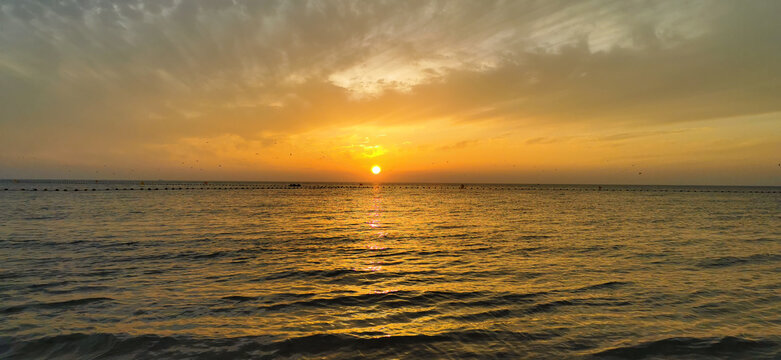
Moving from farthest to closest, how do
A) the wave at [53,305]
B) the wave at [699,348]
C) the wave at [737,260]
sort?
the wave at [737,260] < the wave at [53,305] < the wave at [699,348]

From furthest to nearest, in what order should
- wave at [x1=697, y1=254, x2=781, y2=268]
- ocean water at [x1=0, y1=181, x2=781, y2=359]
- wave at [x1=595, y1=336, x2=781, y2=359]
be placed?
wave at [x1=697, y1=254, x2=781, y2=268], ocean water at [x1=0, y1=181, x2=781, y2=359], wave at [x1=595, y1=336, x2=781, y2=359]

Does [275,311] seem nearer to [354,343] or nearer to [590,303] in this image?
[354,343]

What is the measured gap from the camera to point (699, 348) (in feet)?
30.7

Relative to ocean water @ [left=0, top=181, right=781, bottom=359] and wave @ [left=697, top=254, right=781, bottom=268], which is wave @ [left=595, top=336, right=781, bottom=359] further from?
wave @ [left=697, top=254, right=781, bottom=268]

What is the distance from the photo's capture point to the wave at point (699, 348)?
8984mm

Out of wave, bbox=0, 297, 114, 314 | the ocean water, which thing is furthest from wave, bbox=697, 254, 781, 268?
wave, bbox=0, 297, 114, 314

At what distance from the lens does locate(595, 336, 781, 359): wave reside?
8984mm

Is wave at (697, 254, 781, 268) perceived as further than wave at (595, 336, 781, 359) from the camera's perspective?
Yes

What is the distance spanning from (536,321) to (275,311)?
302 inches

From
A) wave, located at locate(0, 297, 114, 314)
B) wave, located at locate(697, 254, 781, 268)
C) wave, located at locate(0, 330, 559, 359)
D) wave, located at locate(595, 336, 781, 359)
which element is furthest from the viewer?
wave, located at locate(697, 254, 781, 268)

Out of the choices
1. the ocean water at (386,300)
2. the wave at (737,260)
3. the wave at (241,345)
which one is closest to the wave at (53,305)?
the ocean water at (386,300)

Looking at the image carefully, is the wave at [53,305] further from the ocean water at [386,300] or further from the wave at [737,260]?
the wave at [737,260]

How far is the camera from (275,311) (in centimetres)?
1177

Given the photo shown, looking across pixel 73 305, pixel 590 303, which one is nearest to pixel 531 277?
pixel 590 303
